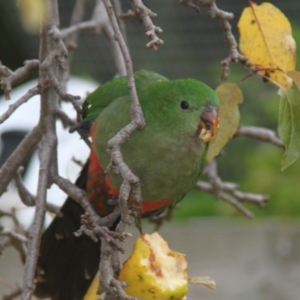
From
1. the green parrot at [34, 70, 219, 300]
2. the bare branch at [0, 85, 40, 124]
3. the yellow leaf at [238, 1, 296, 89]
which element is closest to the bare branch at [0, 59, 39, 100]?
the bare branch at [0, 85, 40, 124]

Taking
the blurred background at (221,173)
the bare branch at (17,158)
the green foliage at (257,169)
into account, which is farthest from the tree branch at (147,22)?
the green foliage at (257,169)

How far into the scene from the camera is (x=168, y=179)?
129 centimetres

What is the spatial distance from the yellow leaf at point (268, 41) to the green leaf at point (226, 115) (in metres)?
0.08

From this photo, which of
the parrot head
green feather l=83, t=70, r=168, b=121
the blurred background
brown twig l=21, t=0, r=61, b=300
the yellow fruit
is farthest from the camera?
the blurred background

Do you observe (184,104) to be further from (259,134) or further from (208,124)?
(259,134)

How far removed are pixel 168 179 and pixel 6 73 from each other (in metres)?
0.35

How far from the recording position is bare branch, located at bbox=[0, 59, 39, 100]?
1160 mm

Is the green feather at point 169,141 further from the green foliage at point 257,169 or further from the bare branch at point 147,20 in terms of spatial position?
the green foliage at point 257,169

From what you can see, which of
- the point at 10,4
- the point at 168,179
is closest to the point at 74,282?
the point at 168,179

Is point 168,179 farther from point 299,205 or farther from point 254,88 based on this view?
point 254,88

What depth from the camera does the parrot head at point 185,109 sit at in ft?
4.08

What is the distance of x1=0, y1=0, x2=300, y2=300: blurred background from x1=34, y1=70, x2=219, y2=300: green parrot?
13.4 inches

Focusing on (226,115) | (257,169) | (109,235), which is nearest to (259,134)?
(226,115)

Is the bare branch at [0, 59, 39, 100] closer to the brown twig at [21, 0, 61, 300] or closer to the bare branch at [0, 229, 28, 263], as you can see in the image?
Answer: the brown twig at [21, 0, 61, 300]
